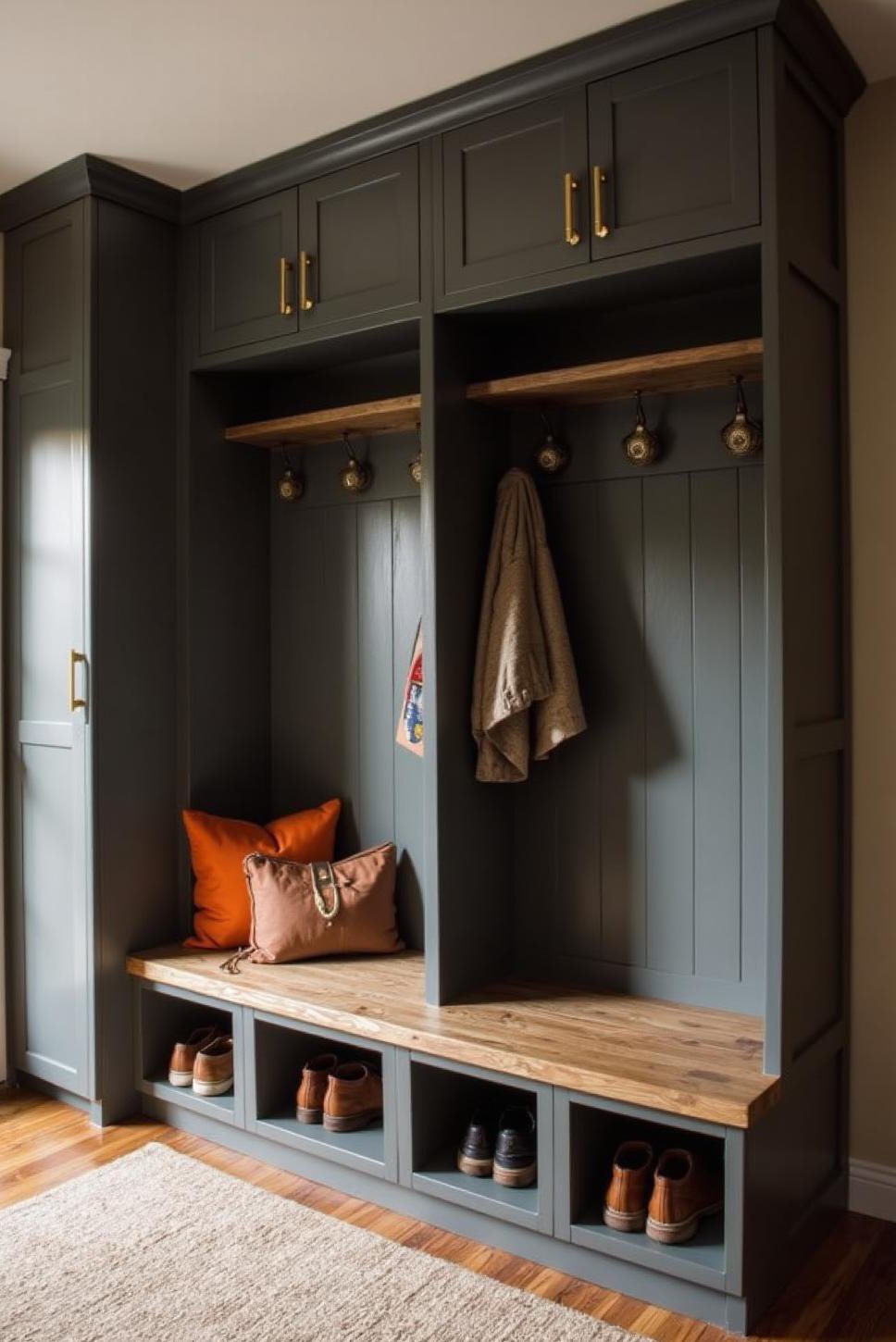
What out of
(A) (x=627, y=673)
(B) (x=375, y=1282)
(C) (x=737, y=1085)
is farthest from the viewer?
(A) (x=627, y=673)

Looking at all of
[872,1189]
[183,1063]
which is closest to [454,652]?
[183,1063]

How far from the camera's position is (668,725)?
2744 mm

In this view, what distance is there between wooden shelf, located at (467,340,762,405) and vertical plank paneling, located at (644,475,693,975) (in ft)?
0.78

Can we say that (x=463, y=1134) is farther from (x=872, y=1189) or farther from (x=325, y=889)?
(x=872, y=1189)

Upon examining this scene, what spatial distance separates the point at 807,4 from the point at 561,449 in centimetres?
107

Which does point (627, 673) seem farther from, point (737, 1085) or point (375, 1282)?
point (375, 1282)

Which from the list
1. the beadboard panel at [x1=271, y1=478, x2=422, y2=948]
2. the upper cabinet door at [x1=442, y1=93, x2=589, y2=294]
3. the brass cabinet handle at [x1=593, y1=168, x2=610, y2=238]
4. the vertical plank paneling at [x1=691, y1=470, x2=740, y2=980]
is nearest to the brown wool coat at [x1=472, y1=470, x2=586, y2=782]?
the vertical plank paneling at [x1=691, y1=470, x2=740, y2=980]

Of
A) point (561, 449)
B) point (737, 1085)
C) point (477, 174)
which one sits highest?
point (477, 174)

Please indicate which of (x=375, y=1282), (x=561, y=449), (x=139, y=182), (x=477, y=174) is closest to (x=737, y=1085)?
(x=375, y=1282)

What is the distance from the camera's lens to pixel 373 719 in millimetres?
3248

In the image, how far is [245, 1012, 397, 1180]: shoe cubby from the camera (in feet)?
8.55

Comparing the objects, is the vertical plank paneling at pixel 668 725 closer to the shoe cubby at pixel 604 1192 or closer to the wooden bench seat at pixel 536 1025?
the wooden bench seat at pixel 536 1025

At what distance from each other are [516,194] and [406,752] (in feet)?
4.88

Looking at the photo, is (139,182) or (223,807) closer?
(139,182)
